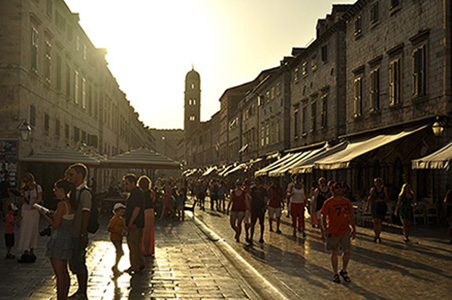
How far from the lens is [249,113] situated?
56.6 metres

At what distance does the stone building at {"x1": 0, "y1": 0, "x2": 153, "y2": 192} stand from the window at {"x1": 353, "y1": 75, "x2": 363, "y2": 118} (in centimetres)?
1374

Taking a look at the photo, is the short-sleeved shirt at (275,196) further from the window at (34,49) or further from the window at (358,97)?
the window at (34,49)

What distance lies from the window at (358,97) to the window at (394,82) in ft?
10.8

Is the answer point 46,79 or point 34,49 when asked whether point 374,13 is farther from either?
point 46,79

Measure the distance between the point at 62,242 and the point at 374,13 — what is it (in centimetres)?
2024

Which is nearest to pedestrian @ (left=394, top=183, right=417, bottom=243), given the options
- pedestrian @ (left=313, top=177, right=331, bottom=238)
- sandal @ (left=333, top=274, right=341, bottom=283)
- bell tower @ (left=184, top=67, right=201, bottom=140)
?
pedestrian @ (left=313, top=177, right=331, bottom=238)

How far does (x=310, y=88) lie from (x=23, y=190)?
24.9 m

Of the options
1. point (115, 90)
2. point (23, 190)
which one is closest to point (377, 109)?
point (23, 190)

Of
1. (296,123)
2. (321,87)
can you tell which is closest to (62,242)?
(321,87)

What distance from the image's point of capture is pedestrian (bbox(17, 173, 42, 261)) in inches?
406

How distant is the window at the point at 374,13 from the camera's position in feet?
75.7

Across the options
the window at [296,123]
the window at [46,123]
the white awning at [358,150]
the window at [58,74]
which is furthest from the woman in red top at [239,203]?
the window at [296,123]

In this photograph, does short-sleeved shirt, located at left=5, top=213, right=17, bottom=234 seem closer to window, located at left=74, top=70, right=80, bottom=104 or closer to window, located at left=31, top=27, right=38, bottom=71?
window, located at left=31, top=27, right=38, bottom=71

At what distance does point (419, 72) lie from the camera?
19.3m
